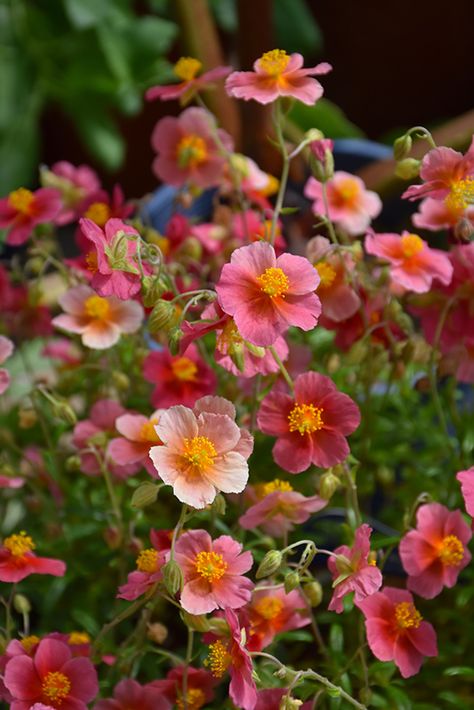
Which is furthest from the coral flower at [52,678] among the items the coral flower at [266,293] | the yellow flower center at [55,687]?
the coral flower at [266,293]

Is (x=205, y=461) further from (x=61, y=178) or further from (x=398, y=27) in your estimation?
(x=398, y=27)

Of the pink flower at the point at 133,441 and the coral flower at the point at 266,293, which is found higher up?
the coral flower at the point at 266,293

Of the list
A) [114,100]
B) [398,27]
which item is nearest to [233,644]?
[114,100]

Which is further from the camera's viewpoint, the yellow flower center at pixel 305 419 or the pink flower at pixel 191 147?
the pink flower at pixel 191 147

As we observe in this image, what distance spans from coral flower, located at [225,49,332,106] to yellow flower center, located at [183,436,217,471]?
206 millimetres

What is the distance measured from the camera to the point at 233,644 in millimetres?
519

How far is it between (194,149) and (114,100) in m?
0.89

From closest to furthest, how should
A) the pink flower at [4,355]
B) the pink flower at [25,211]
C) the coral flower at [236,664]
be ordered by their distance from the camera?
the coral flower at [236,664] < the pink flower at [4,355] < the pink flower at [25,211]

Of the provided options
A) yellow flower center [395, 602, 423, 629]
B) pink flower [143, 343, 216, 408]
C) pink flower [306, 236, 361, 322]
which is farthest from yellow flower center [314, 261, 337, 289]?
yellow flower center [395, 602, 423, 629]

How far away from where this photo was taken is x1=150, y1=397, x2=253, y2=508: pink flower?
0.50 m

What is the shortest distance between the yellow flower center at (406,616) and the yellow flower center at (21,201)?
38 cm

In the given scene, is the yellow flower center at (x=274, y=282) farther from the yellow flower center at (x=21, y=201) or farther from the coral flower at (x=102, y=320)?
the yellow flower center at (x=21, y=201)

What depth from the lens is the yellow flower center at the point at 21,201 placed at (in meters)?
0.71

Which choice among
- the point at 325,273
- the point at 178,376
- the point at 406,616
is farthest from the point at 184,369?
the point at 406,616
